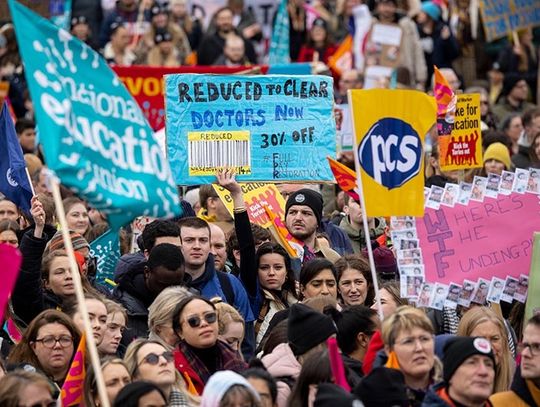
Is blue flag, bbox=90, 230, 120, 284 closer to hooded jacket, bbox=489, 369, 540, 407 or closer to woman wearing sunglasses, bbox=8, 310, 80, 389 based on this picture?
woman wearing sunglasses, bbox=8, 310, 80, 389

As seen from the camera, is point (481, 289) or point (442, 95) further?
point (442, 95)

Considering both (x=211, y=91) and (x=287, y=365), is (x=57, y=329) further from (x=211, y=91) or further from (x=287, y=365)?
(x=211, y=91)

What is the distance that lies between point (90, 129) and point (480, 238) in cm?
370

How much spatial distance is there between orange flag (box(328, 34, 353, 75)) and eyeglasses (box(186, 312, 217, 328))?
491 inches

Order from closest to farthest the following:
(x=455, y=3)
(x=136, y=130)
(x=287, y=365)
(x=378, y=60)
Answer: (x=136, y=130), (x=287, y=365), (x=378, y=60), (x=455, y=3)

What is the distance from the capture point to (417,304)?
11.3 metres

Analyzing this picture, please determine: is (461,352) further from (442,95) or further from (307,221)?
(442,95)

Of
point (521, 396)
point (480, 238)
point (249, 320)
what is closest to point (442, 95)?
point (480, 238)

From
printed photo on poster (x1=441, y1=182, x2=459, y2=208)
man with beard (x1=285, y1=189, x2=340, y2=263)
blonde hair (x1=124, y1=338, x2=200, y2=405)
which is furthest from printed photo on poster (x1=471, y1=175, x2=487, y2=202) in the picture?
blonde hair (x1=124, y1=338, x2=200, y2=405)

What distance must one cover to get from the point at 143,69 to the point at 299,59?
4.66m

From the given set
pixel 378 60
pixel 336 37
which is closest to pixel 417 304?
pixel 378 60

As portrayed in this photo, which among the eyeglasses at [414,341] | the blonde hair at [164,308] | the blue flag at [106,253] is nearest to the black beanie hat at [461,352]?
the eyeglasses at [414,341]

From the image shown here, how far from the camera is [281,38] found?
2319 cm

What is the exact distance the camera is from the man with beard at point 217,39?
2250 centimetres
